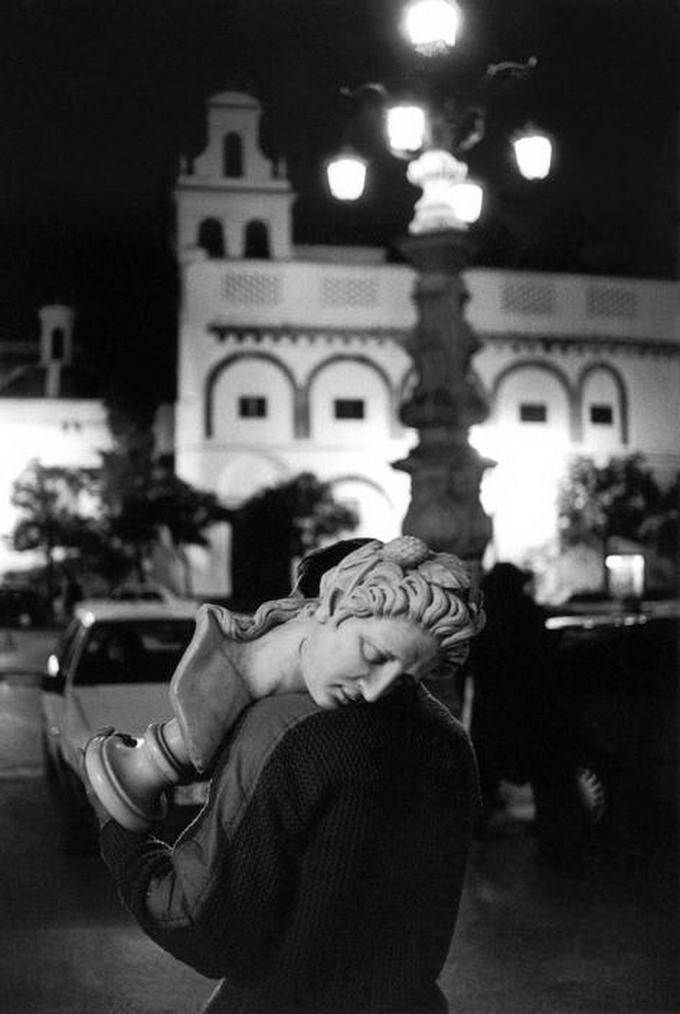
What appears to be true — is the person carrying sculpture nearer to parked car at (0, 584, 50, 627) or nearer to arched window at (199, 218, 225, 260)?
parked car at (0, 584, 50, 627)

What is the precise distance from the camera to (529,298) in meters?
53.5

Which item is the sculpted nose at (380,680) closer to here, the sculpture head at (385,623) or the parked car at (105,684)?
the sculpture head at (385,623)

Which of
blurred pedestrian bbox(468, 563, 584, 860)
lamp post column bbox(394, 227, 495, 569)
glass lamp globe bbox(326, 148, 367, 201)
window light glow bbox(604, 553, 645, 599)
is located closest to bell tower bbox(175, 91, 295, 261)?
window light glow bbox(604, 553, 645, 599)

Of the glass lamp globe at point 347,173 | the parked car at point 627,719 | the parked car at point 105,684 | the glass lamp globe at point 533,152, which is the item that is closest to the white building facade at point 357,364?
the parked car at point 627,719

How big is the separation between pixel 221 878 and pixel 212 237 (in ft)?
170

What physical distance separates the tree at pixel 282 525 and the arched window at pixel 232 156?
12.4m

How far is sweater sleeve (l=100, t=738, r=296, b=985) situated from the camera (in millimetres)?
2133

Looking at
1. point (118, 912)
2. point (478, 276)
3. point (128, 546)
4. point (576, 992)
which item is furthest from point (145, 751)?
point (478, 276)

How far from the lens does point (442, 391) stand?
11812 millimetres

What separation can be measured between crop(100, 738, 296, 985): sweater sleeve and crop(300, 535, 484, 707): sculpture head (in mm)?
188

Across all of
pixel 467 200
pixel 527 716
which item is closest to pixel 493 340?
pixel 467 200

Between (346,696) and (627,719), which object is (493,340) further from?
(346,696)

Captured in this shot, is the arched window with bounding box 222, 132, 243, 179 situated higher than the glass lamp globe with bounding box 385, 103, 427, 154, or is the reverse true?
the arched window with bounding box 222, 132, 243, 179

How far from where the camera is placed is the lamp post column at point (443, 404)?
38.2 feet
